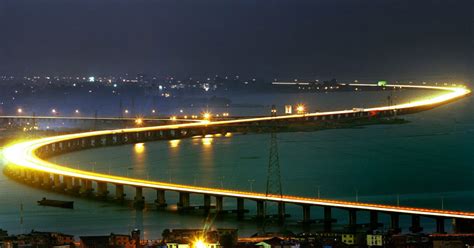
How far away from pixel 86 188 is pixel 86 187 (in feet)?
0.11

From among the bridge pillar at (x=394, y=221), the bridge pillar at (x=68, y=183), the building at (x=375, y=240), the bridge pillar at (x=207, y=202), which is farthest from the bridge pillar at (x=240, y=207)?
the bridge pillar at (x=68, y=183)

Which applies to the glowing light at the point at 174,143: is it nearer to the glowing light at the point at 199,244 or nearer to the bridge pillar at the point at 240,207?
the bridge pillar at the point at 240,207

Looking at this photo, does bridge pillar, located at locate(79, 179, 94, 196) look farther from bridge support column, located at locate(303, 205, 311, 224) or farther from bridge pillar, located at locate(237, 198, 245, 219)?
bridge support column, located at locate(303, 205, 311, 224)

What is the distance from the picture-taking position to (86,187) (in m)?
18.1

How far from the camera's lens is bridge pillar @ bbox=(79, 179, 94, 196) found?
1783cm

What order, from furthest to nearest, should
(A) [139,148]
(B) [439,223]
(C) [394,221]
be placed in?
(A) [139,148] → (C) [394,221] → (B) [439,223]

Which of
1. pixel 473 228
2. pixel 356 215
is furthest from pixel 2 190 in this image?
pixel 473 228

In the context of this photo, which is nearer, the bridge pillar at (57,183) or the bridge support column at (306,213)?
the bridge support column at (306,213)

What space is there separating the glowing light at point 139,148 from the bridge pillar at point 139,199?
34.0 feet

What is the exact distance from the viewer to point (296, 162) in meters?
23.2

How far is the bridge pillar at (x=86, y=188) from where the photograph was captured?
58.5 feet

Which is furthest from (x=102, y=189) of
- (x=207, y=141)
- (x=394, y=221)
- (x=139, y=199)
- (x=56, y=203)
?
(x=207, y=141)

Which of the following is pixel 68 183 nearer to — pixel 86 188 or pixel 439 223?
pixel 86 188

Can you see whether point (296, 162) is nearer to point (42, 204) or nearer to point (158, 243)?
point (42, 204)
